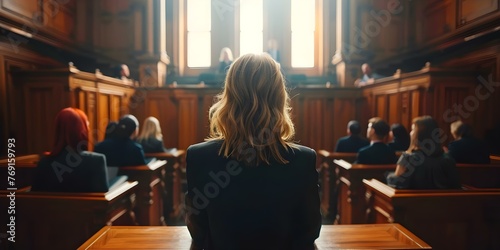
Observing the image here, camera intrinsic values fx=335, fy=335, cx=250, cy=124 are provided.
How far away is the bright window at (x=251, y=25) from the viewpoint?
318 inches

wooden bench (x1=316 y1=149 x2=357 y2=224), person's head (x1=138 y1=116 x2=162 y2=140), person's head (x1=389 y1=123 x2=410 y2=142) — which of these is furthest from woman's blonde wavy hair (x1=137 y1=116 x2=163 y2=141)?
person's head (x1=389 y1=123 x2=410 y2=142)

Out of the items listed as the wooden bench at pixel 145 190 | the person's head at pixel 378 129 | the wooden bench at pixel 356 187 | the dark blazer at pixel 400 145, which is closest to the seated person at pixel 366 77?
the dark blazer at pixel 400 145

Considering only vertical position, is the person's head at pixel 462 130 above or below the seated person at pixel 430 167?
above

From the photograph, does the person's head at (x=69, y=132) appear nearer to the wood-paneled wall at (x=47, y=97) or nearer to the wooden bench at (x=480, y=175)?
the wood-paneled wall at (x=47, y=97)

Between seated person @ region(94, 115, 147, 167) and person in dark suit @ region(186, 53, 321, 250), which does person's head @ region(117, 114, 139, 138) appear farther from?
person in dark suit @ region(186, 53, 321, 250)

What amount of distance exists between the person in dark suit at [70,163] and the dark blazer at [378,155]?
7.34 feet

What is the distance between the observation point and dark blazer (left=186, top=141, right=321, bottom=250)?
118 centimetres

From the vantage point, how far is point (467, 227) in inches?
86.9

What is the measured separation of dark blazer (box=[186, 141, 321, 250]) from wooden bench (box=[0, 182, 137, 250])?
3.78 ft

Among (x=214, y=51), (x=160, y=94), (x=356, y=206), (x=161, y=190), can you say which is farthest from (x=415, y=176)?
(x=214, y=51)

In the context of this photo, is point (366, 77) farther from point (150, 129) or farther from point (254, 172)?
point (254, 172)

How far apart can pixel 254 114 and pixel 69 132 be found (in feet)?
4.70

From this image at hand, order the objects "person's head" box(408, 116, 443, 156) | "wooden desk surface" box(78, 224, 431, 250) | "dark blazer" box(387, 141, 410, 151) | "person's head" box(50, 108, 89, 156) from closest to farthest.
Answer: "wooden desk surface" box(78, 224, 431, 250)
"person's head" box(50, 108, 89, 156)
"person's head" box(408, 116, 443, 156)
"dark blazer" box(387, 141, 410, 151)

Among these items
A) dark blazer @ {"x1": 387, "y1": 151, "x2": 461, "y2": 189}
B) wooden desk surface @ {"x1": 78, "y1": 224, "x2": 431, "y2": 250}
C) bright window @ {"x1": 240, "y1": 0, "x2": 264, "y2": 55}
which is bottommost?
wooden desk surface @ {"x1": 78, "y1": 224, "x2": 431, "y2": 250}
